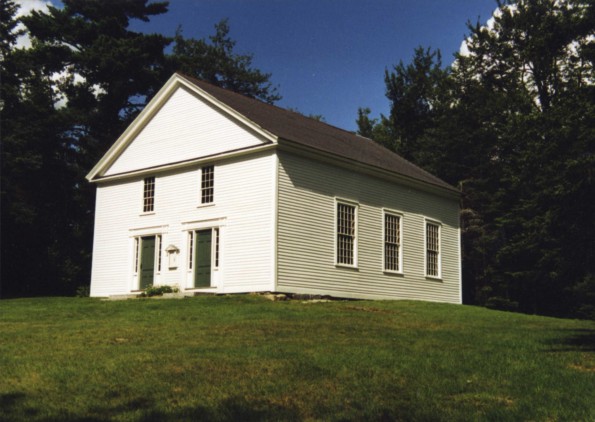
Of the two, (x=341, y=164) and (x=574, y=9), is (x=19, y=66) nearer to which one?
(x=341, y=164)

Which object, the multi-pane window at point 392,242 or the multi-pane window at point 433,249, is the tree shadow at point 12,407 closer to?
the multi-pane window at point 392,242

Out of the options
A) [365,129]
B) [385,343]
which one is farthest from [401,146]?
[385,343]

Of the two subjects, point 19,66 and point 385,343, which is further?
point 19,66

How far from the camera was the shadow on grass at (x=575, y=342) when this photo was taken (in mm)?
13828

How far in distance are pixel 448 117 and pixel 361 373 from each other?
36.0 meters

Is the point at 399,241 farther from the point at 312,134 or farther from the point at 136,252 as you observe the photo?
the point at 136,252

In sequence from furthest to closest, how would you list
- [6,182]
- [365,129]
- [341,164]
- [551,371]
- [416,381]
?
[365,129] < [6,182] < [341,164] < [551,371] < [416,381]

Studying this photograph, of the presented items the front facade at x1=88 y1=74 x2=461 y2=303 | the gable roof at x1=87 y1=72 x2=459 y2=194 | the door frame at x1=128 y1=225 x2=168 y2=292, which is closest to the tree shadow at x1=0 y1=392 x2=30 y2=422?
the front facade at x1=88 y1=74 x2=461 y2=303

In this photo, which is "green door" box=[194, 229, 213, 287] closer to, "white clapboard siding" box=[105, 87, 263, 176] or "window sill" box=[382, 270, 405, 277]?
"white clapboard siding" box=[105, 87, 263, 176]

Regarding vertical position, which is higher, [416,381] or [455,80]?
[455,80]

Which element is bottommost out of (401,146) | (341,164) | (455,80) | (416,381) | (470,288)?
(416,381)

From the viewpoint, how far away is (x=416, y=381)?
10430mm

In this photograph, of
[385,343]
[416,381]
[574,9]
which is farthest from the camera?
[574,9]

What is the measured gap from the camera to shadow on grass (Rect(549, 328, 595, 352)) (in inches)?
544
